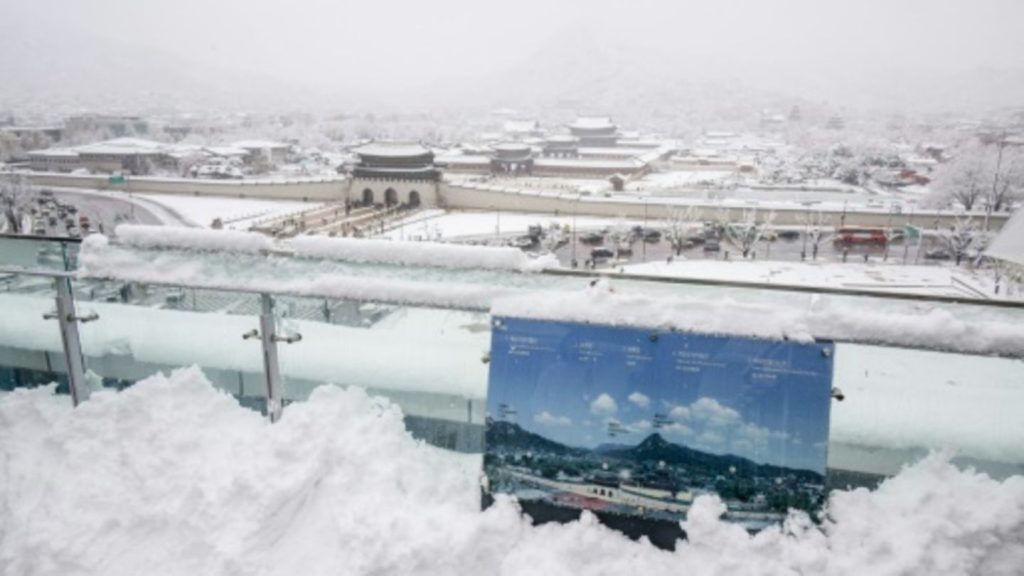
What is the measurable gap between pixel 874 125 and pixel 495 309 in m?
59.1

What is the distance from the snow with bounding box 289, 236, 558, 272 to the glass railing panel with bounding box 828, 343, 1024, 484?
70cm

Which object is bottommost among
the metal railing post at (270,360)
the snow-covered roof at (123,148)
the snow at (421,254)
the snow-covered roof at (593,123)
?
the snow-covered roof at (123,148)

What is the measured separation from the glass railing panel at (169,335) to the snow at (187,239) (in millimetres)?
118

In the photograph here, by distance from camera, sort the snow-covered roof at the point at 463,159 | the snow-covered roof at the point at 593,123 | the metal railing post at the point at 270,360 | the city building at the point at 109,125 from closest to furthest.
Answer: the metal railing post at the point at 270,360 → the snow-covered roof at the point at 463,159 → the snow-covered roof at the point at 593,123 → the city building at the point at 109,125

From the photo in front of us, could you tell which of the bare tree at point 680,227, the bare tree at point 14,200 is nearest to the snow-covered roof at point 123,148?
the bare tree at point 14,200

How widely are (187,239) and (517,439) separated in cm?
99

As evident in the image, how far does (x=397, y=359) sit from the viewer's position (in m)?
1.78

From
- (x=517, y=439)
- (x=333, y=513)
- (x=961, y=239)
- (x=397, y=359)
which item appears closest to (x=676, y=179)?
(x=961, y=239)

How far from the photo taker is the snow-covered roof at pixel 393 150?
891 inches

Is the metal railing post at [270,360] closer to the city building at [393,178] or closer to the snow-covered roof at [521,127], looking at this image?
the city building at [393,178]

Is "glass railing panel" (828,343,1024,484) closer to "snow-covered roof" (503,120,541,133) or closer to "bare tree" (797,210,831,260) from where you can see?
"bare tree" (797,210,831,260)

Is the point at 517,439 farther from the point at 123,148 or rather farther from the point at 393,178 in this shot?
the point at 123,148

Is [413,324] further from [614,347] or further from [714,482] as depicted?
[714,482]

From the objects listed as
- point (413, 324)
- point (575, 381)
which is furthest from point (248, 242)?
point (575, 381)
